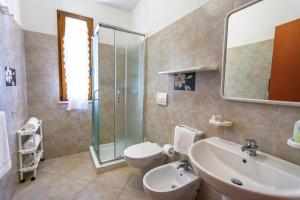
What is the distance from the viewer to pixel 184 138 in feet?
5.00

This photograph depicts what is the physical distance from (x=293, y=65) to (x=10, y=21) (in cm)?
267

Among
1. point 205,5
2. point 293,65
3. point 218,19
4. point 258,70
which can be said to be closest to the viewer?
point 293,65

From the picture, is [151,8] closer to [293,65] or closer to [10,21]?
[10,21]

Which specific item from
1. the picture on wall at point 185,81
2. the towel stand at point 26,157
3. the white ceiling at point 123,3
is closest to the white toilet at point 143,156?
the picture on wall at point 185,81

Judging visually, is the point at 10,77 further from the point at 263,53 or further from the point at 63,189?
the point at 263,53

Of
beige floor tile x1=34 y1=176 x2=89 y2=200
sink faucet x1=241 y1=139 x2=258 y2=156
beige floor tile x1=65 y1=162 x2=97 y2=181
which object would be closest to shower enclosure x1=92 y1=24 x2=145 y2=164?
beige floor tile x1=65 y1=162 x2=97 y2=181

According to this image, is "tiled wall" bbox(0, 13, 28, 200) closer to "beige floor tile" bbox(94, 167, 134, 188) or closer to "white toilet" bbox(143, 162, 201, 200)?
"beige floor tile" bbox(94, 167, 134, 188)

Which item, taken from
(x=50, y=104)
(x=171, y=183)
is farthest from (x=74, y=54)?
(x=171, y=183)

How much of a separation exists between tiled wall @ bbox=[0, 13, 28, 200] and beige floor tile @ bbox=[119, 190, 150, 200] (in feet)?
3.74

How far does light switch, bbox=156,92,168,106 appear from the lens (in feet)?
6.43

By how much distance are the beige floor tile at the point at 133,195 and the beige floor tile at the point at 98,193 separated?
0.20 ft

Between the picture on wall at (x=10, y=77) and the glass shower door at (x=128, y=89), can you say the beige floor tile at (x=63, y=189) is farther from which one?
the picture on wall at (x=10, y=77)

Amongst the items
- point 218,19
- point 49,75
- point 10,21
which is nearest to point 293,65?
point 218,19

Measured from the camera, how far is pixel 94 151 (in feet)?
8.32
